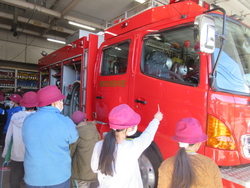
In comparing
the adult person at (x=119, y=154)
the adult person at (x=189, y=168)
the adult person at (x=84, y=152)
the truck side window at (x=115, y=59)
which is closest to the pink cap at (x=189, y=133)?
the adult person at (x=189, y=168)

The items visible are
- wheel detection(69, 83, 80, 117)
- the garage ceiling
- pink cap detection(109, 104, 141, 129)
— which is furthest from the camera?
the garage ceiling

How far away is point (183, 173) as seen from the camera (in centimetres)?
115

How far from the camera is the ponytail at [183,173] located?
1143 millimetres

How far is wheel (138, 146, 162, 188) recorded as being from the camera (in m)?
2.33

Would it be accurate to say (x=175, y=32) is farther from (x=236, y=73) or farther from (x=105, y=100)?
(x=105, y=100)

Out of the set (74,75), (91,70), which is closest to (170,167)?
(91,70)

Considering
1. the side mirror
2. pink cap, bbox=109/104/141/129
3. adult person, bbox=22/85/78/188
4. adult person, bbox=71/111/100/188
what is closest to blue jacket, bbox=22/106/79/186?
adult person, bbox=22/85/78/188

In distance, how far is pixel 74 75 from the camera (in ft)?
16.0

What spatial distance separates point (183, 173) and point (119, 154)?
1.51ft

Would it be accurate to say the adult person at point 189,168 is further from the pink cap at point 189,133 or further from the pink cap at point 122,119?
the pink cap at point 122,119

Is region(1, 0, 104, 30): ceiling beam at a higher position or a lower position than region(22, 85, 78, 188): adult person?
higher

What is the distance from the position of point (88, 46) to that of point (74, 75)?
1.36 metres

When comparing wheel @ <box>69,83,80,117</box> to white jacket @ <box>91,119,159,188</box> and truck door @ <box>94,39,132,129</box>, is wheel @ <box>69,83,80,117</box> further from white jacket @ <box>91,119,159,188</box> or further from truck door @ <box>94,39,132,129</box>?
white jacket @ <box>91,119,159,188</box>

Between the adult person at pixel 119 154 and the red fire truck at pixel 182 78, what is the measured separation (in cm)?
76
